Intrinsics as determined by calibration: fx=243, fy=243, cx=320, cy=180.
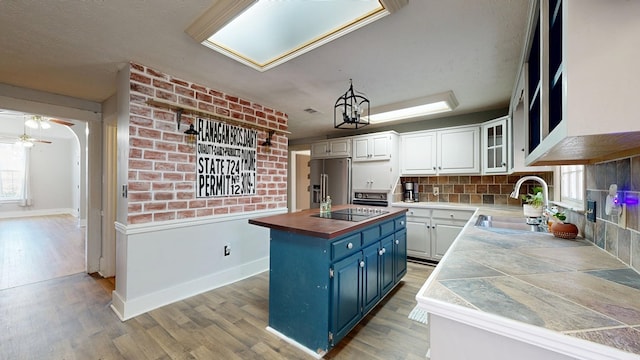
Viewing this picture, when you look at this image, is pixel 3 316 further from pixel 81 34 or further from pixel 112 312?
pixel 81 34

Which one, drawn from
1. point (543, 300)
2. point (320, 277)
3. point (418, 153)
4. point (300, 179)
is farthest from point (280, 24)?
point (300, 179)

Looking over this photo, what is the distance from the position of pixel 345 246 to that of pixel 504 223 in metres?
1.60

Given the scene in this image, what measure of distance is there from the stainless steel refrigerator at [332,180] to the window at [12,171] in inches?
357

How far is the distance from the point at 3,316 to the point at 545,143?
13.5 feet

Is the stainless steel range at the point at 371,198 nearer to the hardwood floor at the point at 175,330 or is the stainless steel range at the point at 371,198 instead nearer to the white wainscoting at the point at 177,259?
the hardwood floor at the point at 175,330

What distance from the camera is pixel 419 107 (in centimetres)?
318

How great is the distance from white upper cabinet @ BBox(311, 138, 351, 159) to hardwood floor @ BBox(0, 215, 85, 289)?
3926 mm

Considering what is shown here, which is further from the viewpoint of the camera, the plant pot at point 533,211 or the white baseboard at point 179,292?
the white baseboard at point 179,292

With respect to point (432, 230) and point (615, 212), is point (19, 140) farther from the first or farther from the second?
point (615, 212)

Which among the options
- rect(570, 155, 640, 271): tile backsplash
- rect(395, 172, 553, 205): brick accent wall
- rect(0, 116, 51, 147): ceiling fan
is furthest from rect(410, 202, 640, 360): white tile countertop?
rect(0, 116, 51, 147): ceiling fan

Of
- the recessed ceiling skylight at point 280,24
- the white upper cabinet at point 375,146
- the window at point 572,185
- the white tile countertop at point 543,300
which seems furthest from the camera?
the white upper cabinet at point 375,146

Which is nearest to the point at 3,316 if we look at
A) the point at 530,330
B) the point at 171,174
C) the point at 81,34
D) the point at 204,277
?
the point at 204,277

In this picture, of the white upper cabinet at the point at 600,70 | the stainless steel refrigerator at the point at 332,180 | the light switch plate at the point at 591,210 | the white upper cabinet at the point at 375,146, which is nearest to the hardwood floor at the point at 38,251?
the stainless steel refrigerator at the point at 332,180

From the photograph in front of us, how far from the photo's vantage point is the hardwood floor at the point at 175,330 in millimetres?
1744
